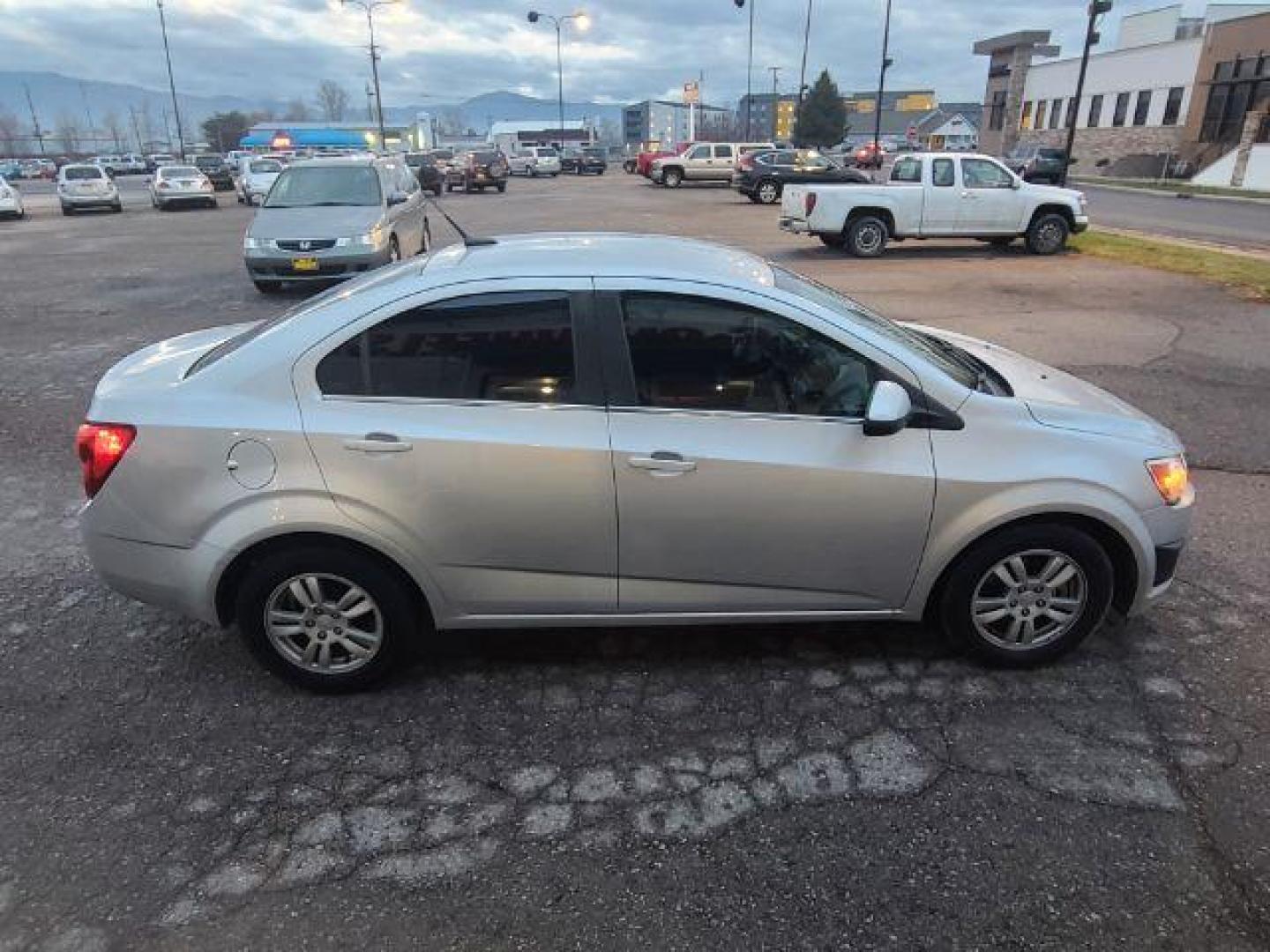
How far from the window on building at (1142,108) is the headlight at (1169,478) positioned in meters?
64.2

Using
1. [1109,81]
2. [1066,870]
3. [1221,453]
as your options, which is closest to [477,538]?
[1066,870]

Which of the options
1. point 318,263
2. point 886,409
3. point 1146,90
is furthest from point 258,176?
point 1146,90

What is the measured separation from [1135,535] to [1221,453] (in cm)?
342

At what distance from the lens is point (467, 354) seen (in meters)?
3.25

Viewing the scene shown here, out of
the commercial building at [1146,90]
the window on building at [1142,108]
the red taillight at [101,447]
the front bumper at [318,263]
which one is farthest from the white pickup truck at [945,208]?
the window on building at [1142,108]

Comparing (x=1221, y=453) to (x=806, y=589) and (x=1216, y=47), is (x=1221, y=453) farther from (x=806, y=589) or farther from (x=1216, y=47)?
(x=1216, y=47)

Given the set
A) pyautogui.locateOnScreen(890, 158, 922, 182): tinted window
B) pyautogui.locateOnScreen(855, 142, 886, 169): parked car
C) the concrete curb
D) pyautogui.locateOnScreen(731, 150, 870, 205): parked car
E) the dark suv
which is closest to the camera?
pyautogui.locateOnScreen(890, 158, 922, 182): tinted window

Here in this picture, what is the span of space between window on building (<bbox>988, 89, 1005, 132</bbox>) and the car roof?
3167 inches

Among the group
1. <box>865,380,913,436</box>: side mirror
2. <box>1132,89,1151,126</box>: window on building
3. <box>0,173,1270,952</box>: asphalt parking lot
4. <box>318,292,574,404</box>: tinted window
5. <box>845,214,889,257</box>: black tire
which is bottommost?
<box>0,173,1270,952</box>: asphalt parking lot

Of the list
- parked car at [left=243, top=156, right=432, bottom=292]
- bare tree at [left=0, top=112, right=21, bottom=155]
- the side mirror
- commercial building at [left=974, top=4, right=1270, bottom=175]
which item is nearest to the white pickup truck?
parked car at [left=243, top=156, right=432, bottom=292]

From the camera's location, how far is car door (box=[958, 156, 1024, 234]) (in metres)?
16.1

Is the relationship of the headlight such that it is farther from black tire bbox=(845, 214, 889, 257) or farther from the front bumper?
black tire bbox=(845, 214, 889, 257)

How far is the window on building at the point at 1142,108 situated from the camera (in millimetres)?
55469

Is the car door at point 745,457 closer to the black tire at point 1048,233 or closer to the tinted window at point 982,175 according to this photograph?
the tinted window at point 982,175
